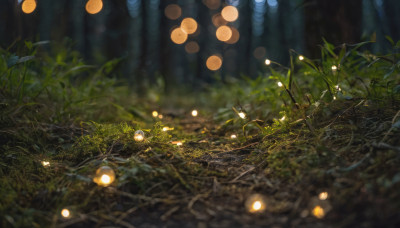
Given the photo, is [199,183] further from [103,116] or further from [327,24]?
[327,24]

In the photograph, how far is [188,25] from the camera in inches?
753

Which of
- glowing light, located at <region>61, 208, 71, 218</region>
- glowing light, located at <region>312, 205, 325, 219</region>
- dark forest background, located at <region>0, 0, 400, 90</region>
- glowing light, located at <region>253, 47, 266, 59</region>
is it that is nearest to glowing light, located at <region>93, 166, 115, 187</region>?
glowing light, located at <region>61, 208, 71, 218</region>

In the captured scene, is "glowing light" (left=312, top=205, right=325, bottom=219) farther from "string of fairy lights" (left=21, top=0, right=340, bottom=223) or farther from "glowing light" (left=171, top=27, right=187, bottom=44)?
"glowing light" (left=171, top=27, right=187, bottom=44)

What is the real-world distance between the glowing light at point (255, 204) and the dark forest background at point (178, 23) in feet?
8.74

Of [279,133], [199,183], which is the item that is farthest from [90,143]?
[279,133]

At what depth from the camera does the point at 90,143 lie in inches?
96.7

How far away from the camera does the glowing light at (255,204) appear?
1602 mm

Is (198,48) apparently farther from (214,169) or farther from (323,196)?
(323,196)

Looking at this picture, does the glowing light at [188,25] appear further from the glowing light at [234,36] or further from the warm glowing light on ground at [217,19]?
the glowing light at [234,36]

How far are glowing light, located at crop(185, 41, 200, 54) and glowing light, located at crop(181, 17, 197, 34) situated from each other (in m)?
1.27

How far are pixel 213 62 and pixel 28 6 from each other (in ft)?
63.9

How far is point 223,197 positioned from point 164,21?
11.2m

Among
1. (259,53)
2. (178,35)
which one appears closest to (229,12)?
(178,35)

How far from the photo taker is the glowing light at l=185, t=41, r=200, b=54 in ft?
67.0
